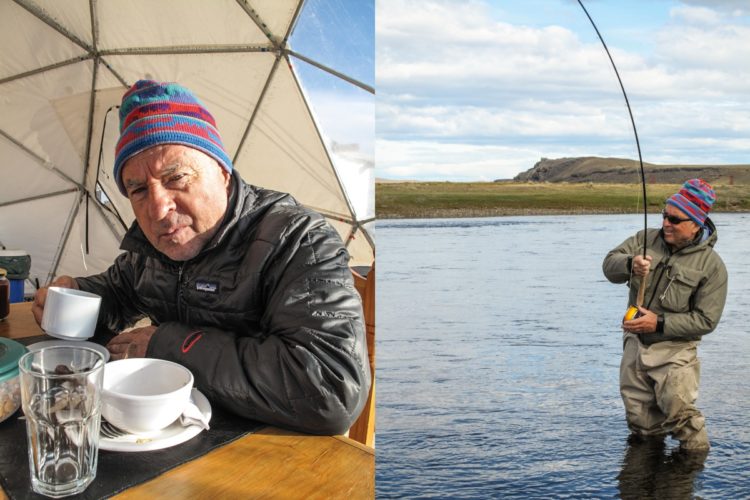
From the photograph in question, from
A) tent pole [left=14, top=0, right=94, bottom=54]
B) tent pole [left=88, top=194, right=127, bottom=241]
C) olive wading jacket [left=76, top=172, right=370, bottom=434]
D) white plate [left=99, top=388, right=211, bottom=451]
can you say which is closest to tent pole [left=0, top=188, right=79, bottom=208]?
tent pole [left=88, top=194, right=127, bottom=241]

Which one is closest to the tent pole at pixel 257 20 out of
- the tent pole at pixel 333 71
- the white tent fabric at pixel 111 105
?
the white tent fabric at pixel 111 105

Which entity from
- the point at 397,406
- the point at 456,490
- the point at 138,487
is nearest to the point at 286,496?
the point at 138,487

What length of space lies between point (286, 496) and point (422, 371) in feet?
147

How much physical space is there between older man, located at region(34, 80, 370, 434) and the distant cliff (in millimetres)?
44787

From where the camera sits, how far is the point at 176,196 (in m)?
1.71

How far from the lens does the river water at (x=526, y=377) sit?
2725 cm

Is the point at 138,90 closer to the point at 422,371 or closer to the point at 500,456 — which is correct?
the point at 500,456

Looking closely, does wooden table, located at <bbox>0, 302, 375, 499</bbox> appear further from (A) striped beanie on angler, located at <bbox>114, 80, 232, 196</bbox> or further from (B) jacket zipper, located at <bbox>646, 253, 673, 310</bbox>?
(B) jacket zipper, located at <bbox>646, 253, 673, 310</bbox>

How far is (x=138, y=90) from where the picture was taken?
1748 millimetres

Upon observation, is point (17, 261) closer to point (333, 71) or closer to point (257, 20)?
point (257, 20)

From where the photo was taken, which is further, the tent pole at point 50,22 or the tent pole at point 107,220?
the tent pole at point 107,220

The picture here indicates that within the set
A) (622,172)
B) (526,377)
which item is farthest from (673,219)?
(622,172)

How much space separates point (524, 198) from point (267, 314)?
6268 cm

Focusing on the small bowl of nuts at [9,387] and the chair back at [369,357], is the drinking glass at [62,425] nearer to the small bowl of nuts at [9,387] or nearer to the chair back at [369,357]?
the small bowl of nuts at [9,387]
